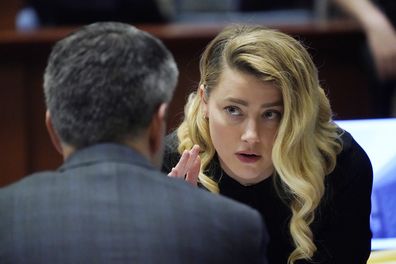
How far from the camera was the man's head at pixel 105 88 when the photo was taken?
1773 millimetres

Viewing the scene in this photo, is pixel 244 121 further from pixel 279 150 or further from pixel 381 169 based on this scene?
pixel 381 169

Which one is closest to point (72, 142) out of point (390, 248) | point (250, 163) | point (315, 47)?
point (250, 163)

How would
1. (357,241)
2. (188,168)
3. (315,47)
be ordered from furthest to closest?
1. (315,47)
2. (357,241)
3. (188,168)

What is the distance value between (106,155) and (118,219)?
0.13 meters

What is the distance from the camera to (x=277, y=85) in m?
2.62

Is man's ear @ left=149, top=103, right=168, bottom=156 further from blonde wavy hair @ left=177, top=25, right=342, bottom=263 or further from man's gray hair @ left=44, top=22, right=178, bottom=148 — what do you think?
blonde wavy hair @ left=177, top=25, right=342, bottom=263

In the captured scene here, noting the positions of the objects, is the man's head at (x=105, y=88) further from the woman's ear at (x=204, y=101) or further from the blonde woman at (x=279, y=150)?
the woman's ear at (x=204, y=101)

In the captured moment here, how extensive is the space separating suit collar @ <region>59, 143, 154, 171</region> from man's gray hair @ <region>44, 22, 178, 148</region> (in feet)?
0.05

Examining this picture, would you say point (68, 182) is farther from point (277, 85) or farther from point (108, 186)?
point (277, 85)

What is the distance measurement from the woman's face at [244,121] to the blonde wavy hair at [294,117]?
3cm

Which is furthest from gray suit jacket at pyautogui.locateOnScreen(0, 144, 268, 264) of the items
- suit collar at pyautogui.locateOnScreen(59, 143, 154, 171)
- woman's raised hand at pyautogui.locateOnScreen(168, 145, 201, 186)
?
woman's raised hand at pyautogui.locateOnScreen(168, 145, 201, 186)

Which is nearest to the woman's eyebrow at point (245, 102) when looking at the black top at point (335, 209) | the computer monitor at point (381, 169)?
the black top at point (335, 209)

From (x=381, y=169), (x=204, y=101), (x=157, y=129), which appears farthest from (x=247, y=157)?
(x=157, y=129)

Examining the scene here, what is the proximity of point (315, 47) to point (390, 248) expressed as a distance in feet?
6.75
